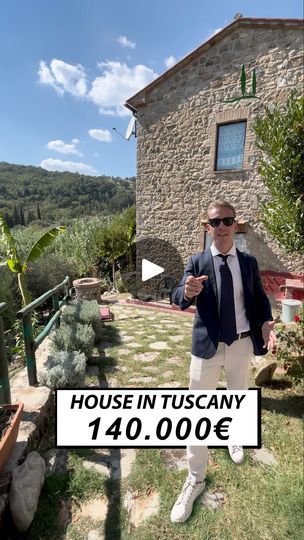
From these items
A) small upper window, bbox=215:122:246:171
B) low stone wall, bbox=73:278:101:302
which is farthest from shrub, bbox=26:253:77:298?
small upper window, bbox=215:122:246:171

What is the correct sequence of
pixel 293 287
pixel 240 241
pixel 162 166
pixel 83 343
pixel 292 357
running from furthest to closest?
pixel 162 166 → pixel 240 241 → pixel 293 287 → pixel 83 343 → pixel 292 357

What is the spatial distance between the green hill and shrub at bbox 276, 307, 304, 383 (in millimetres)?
53892

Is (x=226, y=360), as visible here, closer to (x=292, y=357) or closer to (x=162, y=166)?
(x=292, y=357)

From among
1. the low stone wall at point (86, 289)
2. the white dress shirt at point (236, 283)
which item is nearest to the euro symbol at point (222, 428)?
the white dress shirt at point (236, 283)

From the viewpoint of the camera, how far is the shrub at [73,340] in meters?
3.90

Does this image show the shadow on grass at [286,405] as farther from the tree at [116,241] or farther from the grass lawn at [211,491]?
the tree at [116,241]

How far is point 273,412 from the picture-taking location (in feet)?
10.0

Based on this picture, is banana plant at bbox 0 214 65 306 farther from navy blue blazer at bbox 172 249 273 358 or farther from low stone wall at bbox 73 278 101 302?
navy blue blazer at bbox 172 249 273 358

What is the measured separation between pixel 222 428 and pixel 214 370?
1.84ft

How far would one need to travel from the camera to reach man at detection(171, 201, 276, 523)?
205 cm

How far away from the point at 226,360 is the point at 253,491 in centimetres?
105

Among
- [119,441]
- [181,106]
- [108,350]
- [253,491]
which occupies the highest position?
[181,106]

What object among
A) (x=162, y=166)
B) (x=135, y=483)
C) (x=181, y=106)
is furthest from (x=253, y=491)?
(x=181, y=106)

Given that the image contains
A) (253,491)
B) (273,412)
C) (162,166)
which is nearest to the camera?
(253,491)
